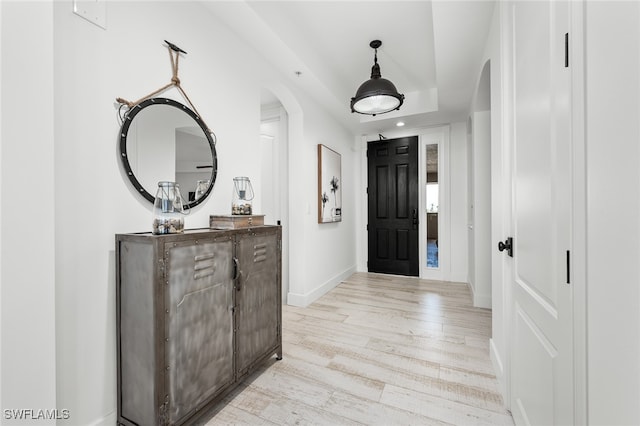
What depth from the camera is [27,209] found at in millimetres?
1004

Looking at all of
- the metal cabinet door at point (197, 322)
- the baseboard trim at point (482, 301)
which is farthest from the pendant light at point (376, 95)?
the baseboard trim at point (482, 301)

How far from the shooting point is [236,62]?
2.28 meters

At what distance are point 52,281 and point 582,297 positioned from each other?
1.77 meters

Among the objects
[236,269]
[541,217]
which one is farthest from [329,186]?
[541,217]

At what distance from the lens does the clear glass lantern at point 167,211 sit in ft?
4.59

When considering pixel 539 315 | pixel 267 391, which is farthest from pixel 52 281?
pixel 539 315

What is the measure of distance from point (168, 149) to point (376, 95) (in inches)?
69.3

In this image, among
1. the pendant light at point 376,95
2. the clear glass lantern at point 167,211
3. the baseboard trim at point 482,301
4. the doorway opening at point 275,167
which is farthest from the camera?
the doorway opening at point 275,167

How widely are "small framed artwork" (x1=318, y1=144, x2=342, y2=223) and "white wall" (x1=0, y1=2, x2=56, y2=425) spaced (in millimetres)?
2902

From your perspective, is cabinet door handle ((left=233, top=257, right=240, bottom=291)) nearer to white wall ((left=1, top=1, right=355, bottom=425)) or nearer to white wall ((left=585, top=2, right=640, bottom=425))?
white wall ((left=1, top=1, right=355, bottom=425))

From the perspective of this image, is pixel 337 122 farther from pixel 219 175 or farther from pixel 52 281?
pixel 52 281

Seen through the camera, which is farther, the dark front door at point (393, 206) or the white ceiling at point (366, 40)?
the dark front door at point (393, 206)

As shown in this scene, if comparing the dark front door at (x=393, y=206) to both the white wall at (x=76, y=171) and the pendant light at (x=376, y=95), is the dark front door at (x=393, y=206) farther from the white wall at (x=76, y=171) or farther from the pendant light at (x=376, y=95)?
the white wall at (x=76, y=171)

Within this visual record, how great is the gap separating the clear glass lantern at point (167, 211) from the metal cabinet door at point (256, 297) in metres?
0.39
